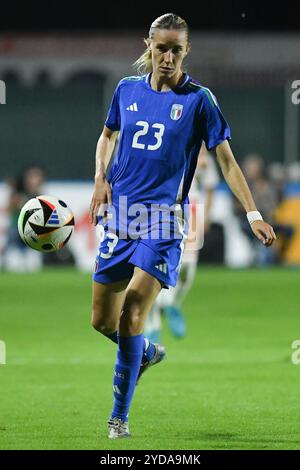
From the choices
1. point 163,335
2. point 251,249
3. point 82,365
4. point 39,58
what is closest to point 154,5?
point 39,58

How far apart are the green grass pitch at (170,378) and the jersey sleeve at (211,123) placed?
5.92 feet

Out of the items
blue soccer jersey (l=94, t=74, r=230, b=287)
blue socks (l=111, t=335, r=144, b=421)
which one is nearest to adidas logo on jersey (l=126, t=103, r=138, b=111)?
blue soccer jersey (l=94, t=74, r=230, b=287)

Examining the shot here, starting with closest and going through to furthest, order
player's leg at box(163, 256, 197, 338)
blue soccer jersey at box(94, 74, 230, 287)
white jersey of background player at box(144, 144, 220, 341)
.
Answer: blue soccer jersey at box(94, 74, 230, 287)
white jersey of background player at box(144, 144, 220, 341)
player's leg at box(163, 256, 197, 338)

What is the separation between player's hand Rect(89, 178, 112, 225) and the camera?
7223mm

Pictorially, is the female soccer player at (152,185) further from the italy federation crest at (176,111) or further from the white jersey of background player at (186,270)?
the white jersey of background player at (186,270)

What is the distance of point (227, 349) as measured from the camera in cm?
1182

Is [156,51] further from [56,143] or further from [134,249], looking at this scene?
[56,143]

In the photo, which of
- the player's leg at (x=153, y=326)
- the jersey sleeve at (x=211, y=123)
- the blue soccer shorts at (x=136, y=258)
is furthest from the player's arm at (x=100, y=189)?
the player's leg at (x=153, y=326)

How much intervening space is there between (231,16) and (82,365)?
1778 centimetres

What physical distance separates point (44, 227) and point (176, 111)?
1.19m

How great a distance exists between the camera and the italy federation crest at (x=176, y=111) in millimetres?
7242

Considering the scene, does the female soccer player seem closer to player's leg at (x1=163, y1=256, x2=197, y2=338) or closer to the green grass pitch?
the green grass pitch

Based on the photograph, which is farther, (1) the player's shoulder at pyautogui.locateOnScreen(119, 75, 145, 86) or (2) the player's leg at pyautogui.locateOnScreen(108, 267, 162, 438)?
(1) the player's shoulder at pyautogui.locateOnScreen(119, 75, 145, 86)

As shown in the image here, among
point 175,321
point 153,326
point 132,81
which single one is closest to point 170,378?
point 153,326
